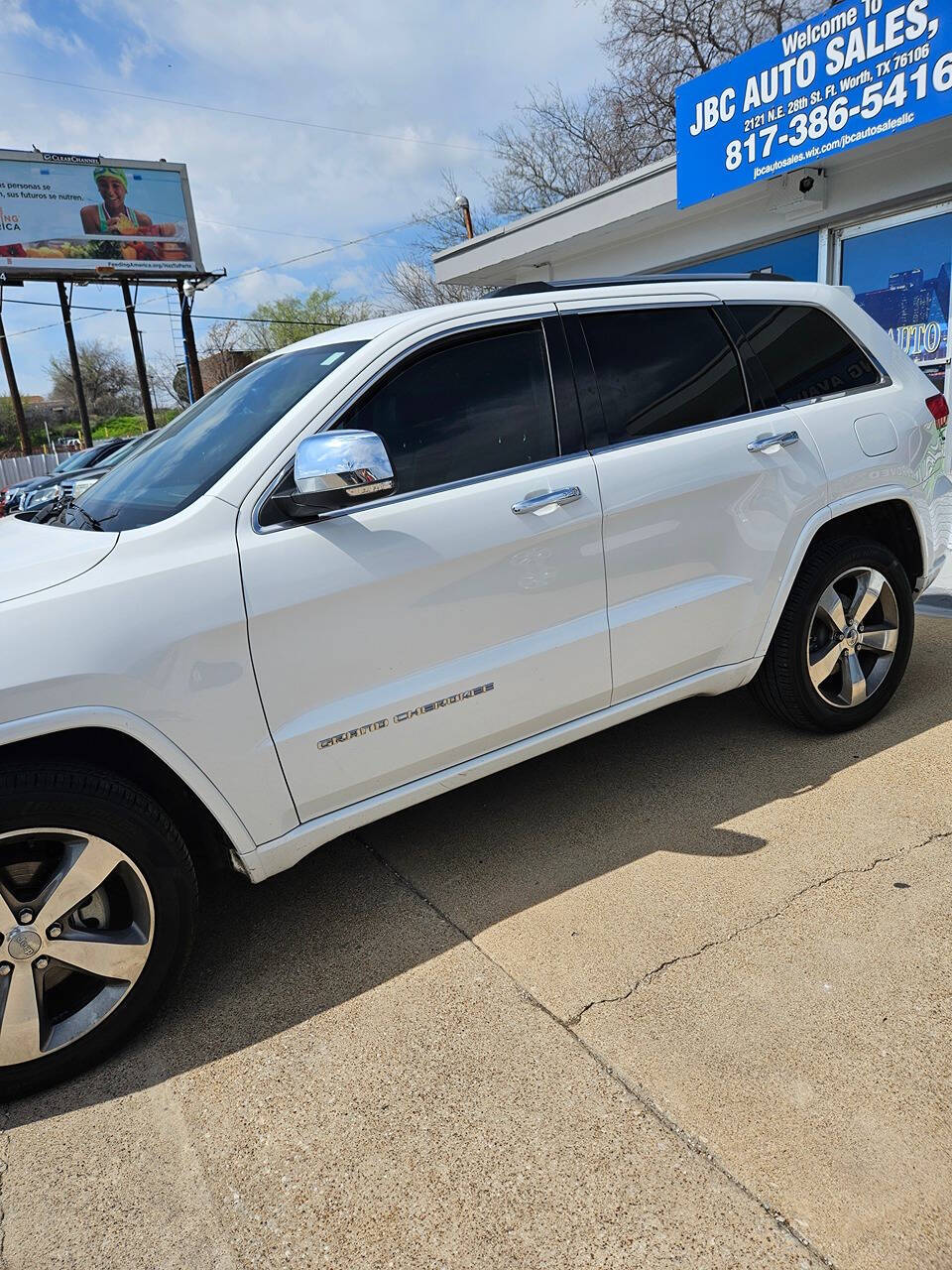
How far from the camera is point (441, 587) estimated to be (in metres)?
2.62

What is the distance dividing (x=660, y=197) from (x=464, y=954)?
8549 mm

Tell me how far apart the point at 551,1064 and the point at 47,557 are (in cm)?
187

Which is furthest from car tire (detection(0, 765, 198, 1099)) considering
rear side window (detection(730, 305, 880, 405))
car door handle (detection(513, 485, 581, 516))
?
rear side window (detection(730, 305, 880, 405))

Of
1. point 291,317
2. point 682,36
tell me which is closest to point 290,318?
point 291,317

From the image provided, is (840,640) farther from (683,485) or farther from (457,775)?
(457,775)

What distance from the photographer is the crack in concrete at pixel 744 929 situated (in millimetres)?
2344

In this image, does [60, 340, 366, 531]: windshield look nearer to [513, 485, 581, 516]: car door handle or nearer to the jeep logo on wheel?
[513, 485, 581, 516]: car door handle

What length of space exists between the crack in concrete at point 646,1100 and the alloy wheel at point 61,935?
95cm

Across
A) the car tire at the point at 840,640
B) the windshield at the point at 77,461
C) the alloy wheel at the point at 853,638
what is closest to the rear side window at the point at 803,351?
the car tire at the point at 840,640

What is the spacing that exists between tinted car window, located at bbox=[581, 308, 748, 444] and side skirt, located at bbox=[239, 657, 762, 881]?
0.97 m

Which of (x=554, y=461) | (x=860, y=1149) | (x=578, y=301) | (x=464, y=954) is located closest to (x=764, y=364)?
(x=578, y=301)

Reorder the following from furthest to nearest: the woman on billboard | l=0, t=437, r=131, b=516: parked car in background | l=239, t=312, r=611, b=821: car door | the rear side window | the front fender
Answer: the woman on billboard → l=0, t=437, r=131, b=516: parked car in background → the rear side window → l=239, t=312, r=611, b=821: car door → the front fender

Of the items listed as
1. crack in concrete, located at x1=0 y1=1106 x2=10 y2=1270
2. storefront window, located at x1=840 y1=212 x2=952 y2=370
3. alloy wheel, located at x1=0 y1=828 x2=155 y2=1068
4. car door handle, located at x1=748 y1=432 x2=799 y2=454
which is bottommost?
crack in concrete, located at x1=0 y1=1106 x2=10 y2=1270

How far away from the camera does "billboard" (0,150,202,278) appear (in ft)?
92.3
